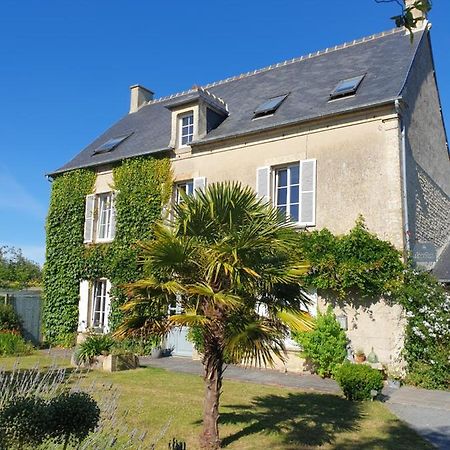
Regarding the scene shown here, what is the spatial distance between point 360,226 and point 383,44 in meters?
6.64

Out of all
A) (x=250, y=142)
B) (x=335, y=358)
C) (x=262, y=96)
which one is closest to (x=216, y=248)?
(x=335, y=358)

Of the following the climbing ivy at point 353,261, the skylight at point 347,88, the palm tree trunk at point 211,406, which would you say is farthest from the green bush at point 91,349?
the skylight at point 347,88

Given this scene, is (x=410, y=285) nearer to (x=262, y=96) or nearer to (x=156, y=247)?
(x=156, y=247)

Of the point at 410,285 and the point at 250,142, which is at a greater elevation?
the point at 250,142

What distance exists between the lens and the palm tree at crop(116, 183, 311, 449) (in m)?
5.54

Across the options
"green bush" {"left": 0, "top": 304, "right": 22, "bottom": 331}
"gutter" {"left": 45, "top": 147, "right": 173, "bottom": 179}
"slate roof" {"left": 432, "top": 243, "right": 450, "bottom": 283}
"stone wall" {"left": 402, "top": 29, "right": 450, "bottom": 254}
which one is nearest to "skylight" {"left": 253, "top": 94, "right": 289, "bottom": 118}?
"gutter" {"left": 45, "top": 147, "right": 173, "bottom": 179}

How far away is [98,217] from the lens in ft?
55.0

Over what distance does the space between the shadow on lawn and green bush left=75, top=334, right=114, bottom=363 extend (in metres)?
4.90

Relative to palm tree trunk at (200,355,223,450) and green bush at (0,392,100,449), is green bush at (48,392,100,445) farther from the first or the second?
palm tree trunk at (200,355,223,450)

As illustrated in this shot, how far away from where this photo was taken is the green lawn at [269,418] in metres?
6.01

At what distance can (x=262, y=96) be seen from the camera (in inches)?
599

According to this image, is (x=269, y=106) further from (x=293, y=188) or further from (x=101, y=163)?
(x=101, y=163)

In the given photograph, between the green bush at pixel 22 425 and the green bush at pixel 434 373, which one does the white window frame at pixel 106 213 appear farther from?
the green bush at pixel 22 425

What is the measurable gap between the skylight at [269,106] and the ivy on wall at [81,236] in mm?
3349
